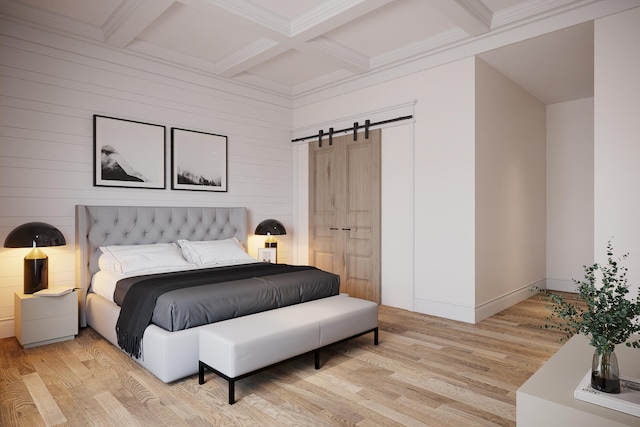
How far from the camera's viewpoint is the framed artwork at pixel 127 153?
4.00 meters

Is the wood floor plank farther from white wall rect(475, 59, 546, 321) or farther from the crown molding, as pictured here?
white wall rect(475, 59, 546, 321)

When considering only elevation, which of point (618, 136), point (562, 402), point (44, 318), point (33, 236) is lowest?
point (44, 318)

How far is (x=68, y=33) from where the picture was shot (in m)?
3.77

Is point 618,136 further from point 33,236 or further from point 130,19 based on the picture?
Result: point 33,236

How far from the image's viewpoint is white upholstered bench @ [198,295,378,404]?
2385 mm

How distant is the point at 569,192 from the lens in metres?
5.66

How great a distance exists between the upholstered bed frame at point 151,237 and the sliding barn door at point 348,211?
108cm

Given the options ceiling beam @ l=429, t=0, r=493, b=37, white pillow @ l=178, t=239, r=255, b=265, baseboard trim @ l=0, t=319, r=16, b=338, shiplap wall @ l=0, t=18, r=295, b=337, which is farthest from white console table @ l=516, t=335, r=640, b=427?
baseboard trim @ l=0, t=319, r=16, b=338

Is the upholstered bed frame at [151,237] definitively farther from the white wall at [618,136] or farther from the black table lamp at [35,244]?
the white wall at [618,136]

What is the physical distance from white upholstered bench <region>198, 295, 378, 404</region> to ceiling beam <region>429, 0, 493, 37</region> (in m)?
2.59

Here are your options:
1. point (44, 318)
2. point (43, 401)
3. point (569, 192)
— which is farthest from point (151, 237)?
point (569, 192)

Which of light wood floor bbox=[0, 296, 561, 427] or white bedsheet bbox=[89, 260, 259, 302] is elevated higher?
white bedsheet bbox=[89, 260, 259, 302]

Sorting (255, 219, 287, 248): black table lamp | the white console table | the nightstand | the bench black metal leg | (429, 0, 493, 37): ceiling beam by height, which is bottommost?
the bench black metal leg

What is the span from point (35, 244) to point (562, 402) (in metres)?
3.72
